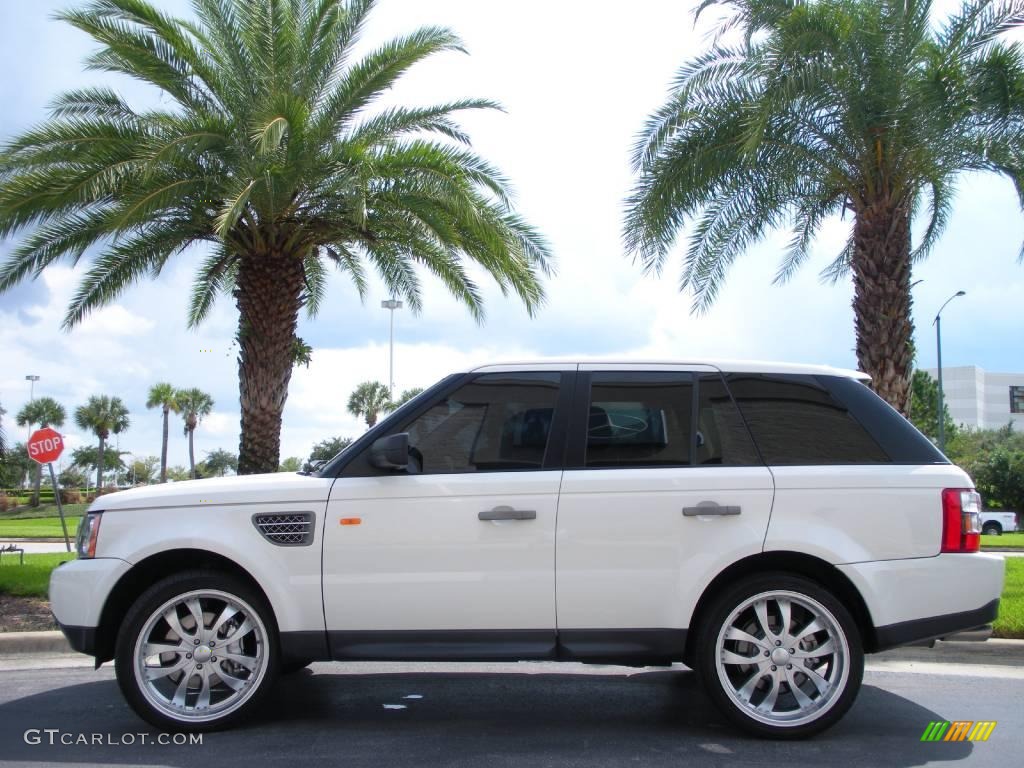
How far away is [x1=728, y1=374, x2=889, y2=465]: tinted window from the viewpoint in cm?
498

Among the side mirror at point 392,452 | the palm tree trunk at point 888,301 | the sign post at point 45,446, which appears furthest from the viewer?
the sign post at point 45,446

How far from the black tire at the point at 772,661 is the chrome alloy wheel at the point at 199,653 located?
2.32 metres

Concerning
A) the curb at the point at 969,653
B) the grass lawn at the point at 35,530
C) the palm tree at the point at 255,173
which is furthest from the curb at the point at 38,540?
the curb at the point at 969,653

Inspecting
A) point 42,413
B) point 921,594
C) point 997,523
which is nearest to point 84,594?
point 921,594

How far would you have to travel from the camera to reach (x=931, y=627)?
4.81 metres

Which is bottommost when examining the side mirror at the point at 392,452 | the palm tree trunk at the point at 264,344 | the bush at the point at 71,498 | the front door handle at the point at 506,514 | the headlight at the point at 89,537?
the bush at the point at 71,498

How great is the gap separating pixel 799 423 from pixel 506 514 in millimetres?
1694

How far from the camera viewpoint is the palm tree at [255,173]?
11.7m

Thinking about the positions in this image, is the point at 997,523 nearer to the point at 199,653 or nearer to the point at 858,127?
the point at 858,127

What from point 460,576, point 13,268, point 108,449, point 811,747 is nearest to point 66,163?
point 13,268

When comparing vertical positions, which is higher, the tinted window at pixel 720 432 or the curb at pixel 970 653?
the tinted window at pixel 720 432

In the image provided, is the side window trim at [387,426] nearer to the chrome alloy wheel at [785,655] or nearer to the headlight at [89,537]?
the headlight at [89,537]

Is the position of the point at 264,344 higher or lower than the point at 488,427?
higher

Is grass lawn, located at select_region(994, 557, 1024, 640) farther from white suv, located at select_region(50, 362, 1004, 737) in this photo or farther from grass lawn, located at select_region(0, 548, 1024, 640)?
white suv, located at select_region(50, 362, 1004, 737)
